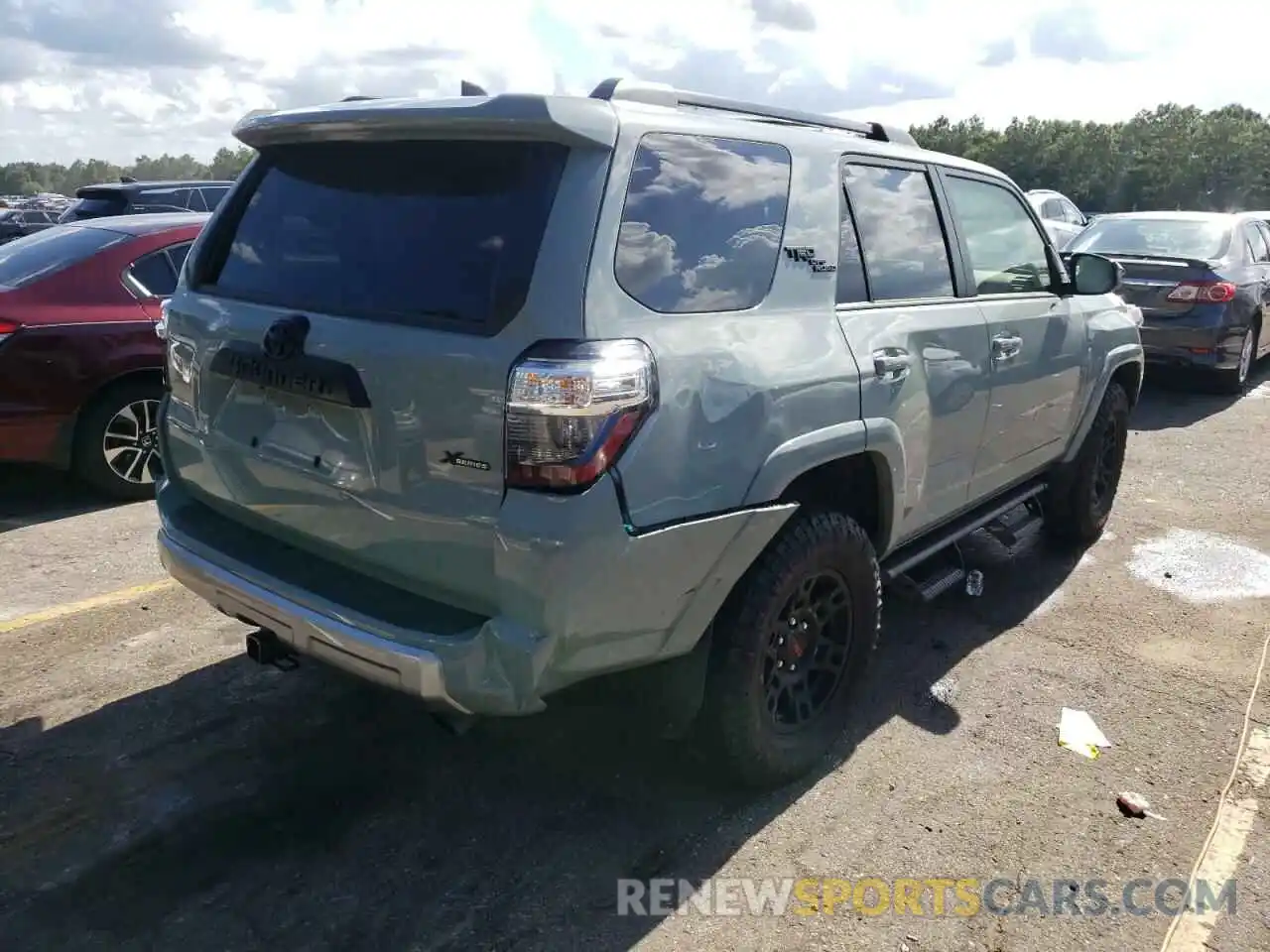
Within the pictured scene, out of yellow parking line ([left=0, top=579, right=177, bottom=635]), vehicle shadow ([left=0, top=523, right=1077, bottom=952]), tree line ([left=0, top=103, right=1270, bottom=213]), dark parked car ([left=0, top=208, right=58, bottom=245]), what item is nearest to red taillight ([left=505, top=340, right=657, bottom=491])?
vehicle shadow ([left=0, top=523, right=1077, bottom=952])

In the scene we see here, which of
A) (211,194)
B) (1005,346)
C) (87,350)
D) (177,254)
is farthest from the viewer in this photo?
(211,194)

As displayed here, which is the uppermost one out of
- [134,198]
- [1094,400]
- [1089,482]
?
[134,198]

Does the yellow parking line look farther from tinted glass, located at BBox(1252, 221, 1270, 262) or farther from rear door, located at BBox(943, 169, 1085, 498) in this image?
tinted glass, located at BBox(1252, 221, 1270, 262)

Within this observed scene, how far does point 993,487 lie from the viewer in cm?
444

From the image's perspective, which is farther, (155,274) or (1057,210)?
(1057,210)

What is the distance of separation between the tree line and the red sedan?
5407 cm

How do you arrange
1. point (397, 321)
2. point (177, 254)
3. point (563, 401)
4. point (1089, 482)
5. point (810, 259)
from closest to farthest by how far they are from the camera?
point (563, 401), point (397, 321), point (810, 259), point (1089, 482), point (177, 254)

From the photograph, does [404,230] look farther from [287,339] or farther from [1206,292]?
[1206,292]

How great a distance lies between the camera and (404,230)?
270cm

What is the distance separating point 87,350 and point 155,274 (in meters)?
0.69

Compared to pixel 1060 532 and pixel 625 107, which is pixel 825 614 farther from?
pixel 1060 532

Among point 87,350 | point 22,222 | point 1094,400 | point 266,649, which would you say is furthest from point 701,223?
point 22,222

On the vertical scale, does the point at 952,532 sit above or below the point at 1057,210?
below

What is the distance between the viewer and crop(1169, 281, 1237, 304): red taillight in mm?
9125
